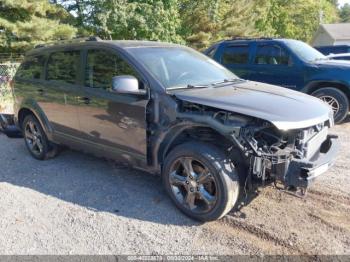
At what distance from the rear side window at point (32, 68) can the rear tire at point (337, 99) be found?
5.66m

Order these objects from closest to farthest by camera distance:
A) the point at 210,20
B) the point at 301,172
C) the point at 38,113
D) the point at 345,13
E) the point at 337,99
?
the point at 301,172 → the point at 38,113 → the point at 337,99 → the point at 210,20 → the point at 345,13

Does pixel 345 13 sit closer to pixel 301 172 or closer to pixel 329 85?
pixel 329 85

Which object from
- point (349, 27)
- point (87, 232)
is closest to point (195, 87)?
point (87, 232)

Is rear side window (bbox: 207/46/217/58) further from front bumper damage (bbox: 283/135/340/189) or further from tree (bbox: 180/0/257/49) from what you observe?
tree (bbox: 180/0/257/49)

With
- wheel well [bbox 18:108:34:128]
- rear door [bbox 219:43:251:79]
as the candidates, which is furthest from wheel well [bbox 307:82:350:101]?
wheel well [bbox 18:108:34:128]

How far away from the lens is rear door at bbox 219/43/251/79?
28.1 feet

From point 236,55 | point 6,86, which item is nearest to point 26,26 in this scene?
point 6,86

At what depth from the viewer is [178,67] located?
13.8 ft

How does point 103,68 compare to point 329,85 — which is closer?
point 103,68

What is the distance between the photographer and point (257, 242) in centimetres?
325

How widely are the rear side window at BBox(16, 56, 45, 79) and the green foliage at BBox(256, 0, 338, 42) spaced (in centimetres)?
3553

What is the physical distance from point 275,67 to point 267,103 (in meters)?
5.01

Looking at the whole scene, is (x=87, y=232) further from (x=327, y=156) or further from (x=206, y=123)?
(x=327, y=156)

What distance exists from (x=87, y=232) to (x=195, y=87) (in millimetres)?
1941
